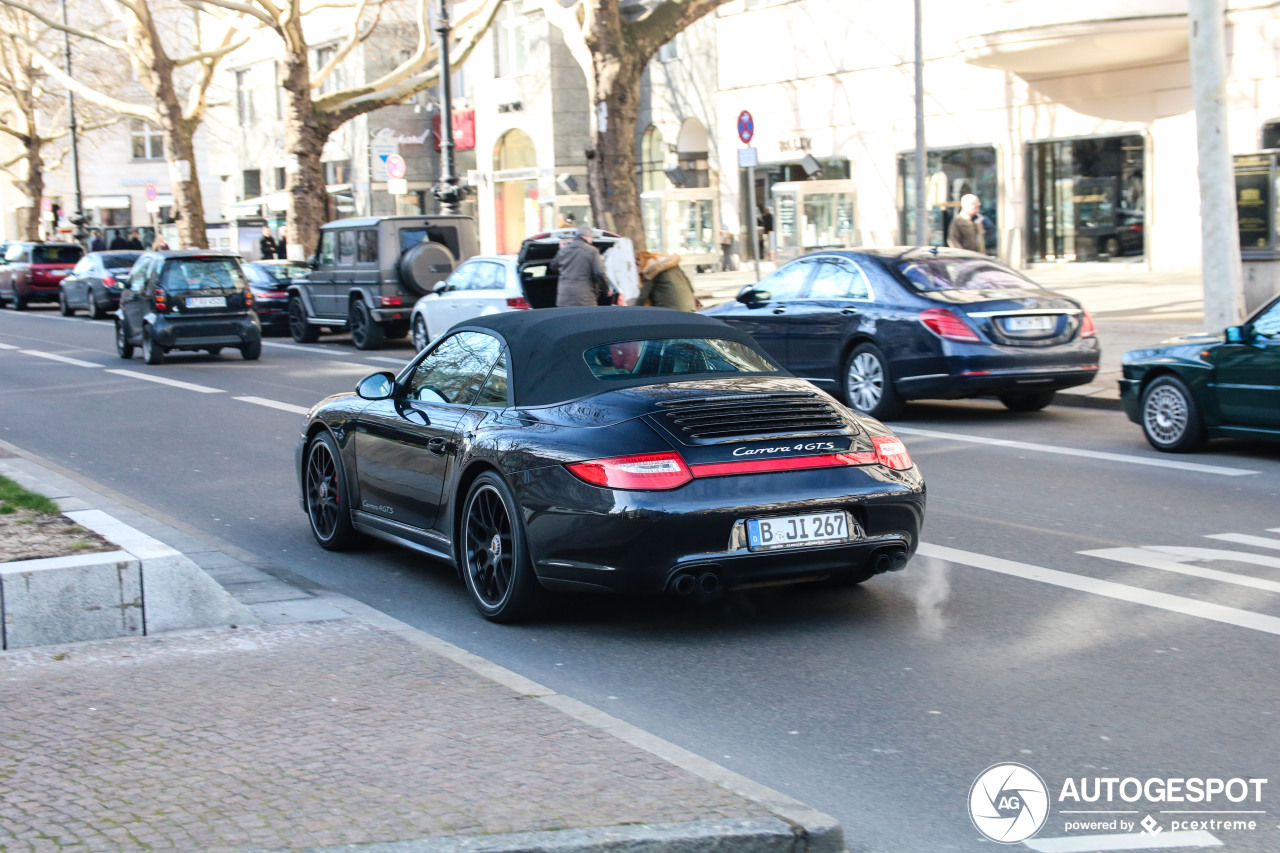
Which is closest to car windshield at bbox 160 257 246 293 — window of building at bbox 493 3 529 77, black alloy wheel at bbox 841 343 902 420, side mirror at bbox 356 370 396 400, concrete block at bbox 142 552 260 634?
black alloy wheel at bbox 841 343 902 420

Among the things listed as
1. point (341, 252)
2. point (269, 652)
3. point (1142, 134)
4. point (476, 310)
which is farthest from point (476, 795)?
point (1142, 134)

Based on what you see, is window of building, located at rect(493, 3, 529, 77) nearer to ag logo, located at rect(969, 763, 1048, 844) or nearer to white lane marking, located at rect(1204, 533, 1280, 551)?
white lane marking, located at rect(1204, 533, 1280, 551)

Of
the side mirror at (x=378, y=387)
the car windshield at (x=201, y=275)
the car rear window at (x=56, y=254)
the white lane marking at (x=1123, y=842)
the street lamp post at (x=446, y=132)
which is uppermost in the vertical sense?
the street lamp post at (x=446, y=132)

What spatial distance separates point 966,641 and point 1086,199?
2619cm

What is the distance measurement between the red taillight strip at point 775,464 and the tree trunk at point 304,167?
108 ft

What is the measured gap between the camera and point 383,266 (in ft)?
77.2

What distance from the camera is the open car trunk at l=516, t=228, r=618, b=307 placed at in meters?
19.8

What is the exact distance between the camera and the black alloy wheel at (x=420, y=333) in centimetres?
2142

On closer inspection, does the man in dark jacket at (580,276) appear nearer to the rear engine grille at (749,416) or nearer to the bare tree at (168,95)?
the rear engine grille at (749,416)

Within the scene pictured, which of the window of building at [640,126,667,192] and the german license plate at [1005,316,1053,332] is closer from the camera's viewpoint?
the german license plate at [1005,316,1053,332]

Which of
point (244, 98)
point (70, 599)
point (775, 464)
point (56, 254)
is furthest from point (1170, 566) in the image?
point (244, 98)

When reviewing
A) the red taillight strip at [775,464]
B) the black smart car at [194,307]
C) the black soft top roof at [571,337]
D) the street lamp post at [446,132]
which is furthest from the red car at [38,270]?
the red taillight strip at [775,464]

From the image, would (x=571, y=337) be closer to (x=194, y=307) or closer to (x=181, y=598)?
(x=181, y=598)

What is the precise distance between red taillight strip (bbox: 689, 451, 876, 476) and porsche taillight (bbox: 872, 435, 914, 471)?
15cm
